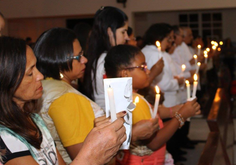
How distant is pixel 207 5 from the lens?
7676mm

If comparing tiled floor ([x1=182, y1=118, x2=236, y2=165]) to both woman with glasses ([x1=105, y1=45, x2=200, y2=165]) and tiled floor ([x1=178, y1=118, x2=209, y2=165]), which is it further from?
woman with glasses ([x1=105, y1=45, x2=200, y2=165])

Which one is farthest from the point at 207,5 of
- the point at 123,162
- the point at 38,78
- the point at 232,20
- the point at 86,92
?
the point at 38,78

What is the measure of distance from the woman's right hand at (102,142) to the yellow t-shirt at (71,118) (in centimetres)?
37

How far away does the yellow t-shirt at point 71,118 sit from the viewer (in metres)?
1.50

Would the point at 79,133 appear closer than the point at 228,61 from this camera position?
Yes

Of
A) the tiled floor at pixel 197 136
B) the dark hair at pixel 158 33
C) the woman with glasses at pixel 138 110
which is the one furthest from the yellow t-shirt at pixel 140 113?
the tiled floor at pixel 197 136

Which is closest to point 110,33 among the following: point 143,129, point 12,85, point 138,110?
point 138,110

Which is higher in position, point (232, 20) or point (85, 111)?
point (232, 20)

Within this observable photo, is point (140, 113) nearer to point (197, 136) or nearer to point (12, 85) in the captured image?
point (12, 85)

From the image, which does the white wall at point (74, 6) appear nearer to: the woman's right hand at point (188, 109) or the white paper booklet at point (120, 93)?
the woman's right hand at point (188, 109)

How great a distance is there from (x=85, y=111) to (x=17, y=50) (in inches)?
18.8

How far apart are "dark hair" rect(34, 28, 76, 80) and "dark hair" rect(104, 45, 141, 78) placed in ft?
1.08

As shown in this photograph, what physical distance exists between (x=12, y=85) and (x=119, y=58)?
0.88 meters

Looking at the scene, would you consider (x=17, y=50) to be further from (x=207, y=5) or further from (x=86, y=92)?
(x=207, y=5)
